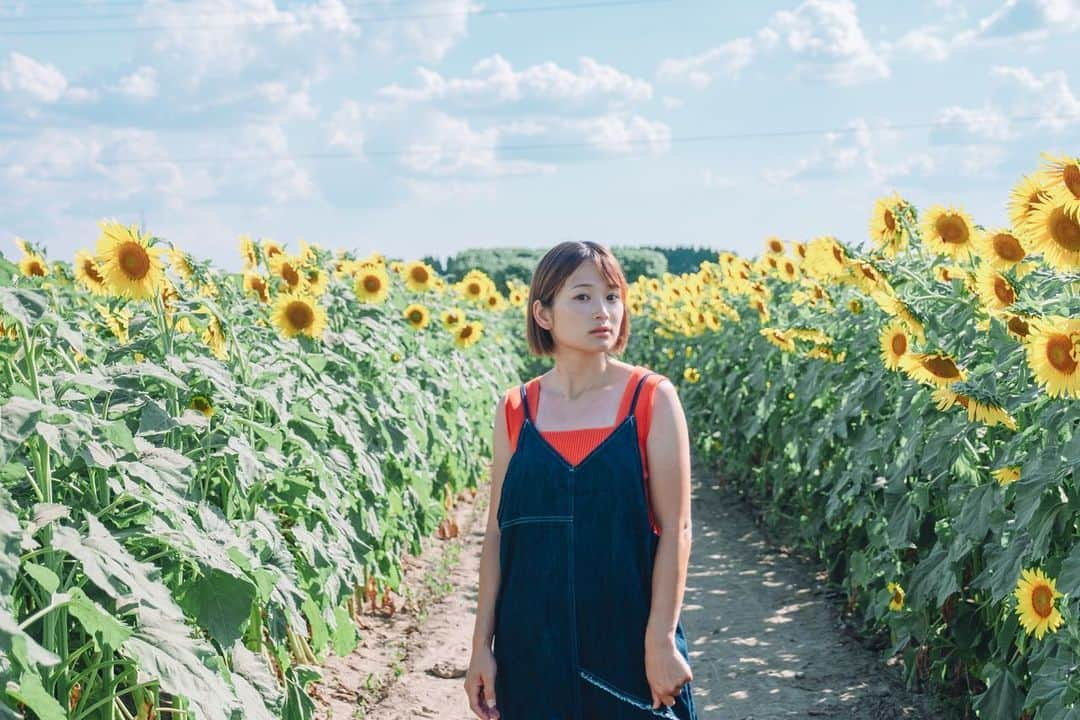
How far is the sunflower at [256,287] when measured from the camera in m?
5.59

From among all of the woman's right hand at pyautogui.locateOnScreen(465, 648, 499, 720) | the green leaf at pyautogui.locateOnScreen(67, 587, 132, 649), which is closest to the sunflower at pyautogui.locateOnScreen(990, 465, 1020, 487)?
the woman's right hand at pyautogui.locateOnScreen(465, 648, 499, 720)

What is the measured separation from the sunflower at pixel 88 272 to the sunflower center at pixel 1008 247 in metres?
3.24

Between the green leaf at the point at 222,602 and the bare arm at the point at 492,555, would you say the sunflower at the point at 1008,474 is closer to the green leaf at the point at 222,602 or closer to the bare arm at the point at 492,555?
the bare arm at the point at 492,555

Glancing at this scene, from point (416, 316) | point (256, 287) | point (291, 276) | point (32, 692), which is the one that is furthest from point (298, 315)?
point (32, 692)

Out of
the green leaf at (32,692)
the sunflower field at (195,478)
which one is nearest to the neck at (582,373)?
the sunflower field at (195,478)

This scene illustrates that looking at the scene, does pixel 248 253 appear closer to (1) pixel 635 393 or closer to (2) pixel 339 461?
(2) pixel 339 461

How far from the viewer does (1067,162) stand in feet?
11.1

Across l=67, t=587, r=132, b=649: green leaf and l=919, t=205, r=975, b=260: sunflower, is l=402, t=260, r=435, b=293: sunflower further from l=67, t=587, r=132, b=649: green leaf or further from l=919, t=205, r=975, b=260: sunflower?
l=67, t=587, r=132, b=649: green leaf

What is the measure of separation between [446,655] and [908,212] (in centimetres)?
283

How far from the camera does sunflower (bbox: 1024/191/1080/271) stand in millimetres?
3398

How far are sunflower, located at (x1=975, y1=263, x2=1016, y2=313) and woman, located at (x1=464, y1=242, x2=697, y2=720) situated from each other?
68.3 inches

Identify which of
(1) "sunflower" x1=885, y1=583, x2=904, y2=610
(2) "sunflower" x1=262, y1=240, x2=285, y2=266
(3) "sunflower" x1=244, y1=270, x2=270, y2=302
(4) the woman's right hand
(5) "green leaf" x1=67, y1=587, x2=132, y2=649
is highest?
(2) "sunflower" x1=262, y1=240, x2=285, y2=266

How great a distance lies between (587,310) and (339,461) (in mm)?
2147

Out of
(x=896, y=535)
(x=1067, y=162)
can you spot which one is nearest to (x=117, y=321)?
(x=896, y=535)
